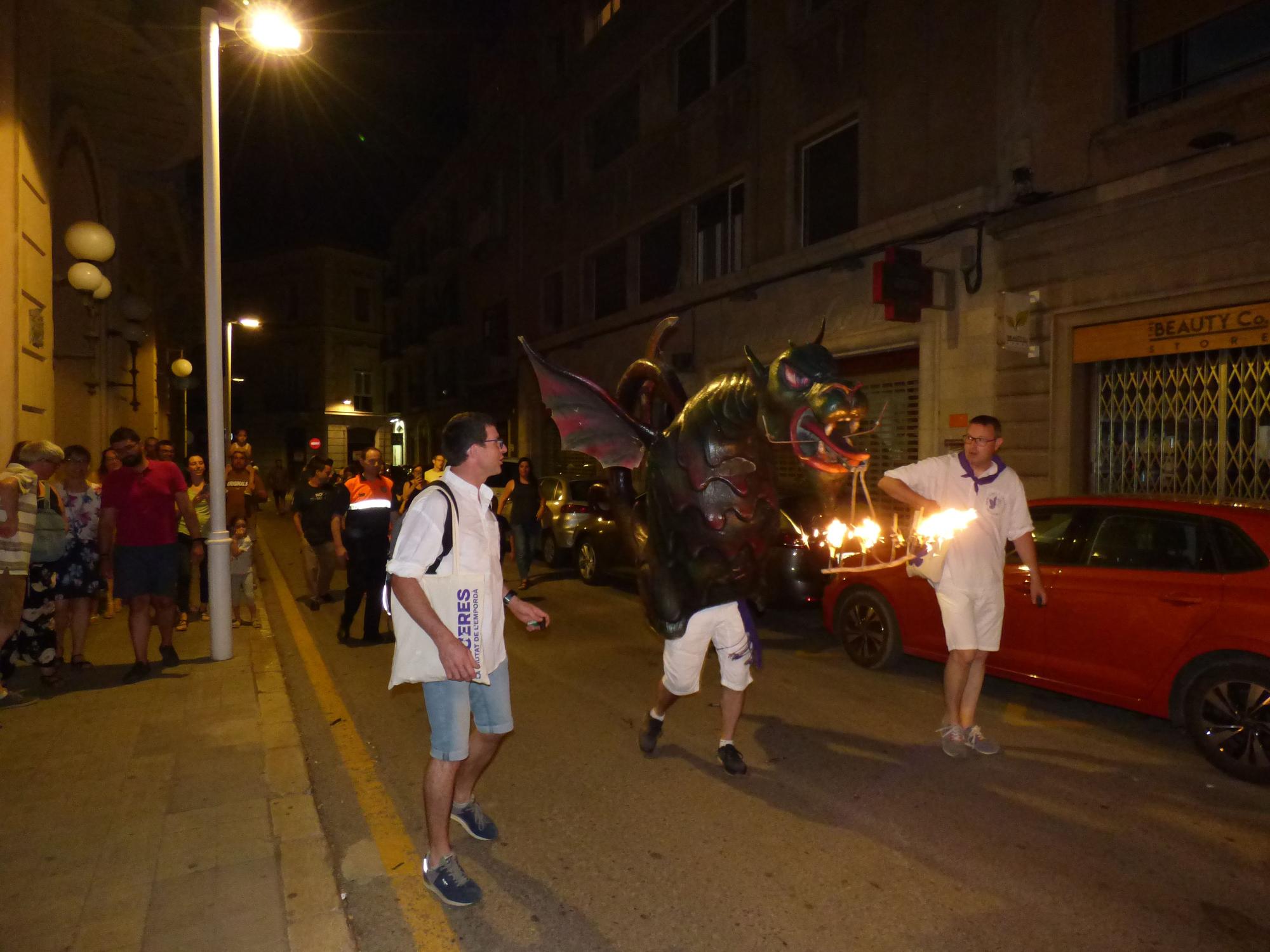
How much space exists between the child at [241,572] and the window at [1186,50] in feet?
36.2

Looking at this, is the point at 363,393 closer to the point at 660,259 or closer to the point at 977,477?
the point at 660,259

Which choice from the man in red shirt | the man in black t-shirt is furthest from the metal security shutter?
the man in red shirt

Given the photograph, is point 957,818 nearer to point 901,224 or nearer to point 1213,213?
point 1213,213

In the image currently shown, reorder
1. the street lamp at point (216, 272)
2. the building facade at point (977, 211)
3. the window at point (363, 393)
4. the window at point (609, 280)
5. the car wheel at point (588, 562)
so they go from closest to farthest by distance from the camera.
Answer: the street lamp at point (216, 272) → the building facade at point (977, 211) → the car wheel at point (588, 562) → the window at point (609, 280) → the window at point (363, 393)

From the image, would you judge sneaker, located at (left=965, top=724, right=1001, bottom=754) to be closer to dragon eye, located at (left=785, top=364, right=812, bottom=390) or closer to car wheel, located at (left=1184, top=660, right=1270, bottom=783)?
car wheel, located at (left=1184, top=660, right=1270, bottom=783)

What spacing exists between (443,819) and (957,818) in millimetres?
2516

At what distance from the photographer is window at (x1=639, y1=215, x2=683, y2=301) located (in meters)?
18.7

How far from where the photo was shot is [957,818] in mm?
4160

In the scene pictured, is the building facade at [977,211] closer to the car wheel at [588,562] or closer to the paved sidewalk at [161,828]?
the car wheel at [588,562]

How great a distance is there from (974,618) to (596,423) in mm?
2465

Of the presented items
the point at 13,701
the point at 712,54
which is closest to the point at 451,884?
the point at 13,701

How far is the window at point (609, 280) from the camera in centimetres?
2106

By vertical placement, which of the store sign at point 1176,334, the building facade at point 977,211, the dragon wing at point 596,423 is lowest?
the dragon wing at point 596,423

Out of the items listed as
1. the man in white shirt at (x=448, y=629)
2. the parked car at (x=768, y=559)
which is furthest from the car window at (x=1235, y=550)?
the man in white shirt at (x=448, y=629)
